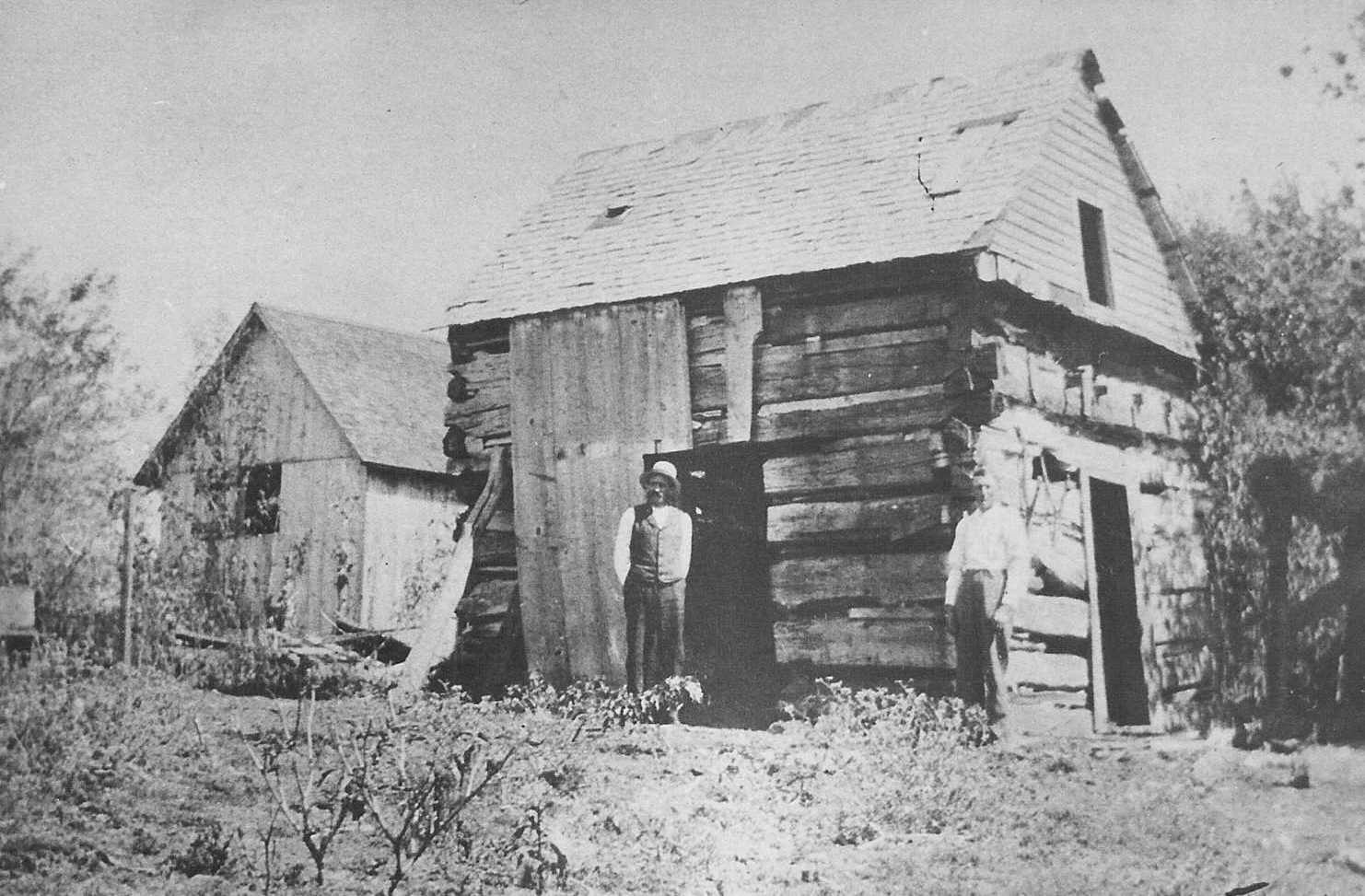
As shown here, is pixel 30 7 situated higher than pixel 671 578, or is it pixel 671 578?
pixel 30 7

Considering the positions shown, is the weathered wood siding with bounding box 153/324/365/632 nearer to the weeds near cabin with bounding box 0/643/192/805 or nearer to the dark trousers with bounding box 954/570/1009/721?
the weeds near cabin with bounding box 0/643/192/805

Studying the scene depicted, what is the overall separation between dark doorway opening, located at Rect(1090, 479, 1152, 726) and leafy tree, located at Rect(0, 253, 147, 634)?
314 inches

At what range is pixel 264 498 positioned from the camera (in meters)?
17.1

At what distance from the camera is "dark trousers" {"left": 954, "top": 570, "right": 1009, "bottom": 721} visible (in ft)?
26.9

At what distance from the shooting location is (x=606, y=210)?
39.0ft

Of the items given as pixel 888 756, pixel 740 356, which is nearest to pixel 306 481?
pixel 740 356

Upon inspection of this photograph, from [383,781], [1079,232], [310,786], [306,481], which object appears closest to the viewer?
[310,786]

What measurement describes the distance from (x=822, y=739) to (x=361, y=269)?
4.77 meters

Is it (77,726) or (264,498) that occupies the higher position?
(264,498)

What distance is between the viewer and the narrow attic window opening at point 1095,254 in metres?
10.8

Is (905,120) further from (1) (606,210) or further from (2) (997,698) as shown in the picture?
(2) (997,698)

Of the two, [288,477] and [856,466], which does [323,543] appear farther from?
[856,466]

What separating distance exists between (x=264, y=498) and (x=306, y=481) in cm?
109

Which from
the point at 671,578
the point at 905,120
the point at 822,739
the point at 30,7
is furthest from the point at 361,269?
the point at 905,120
